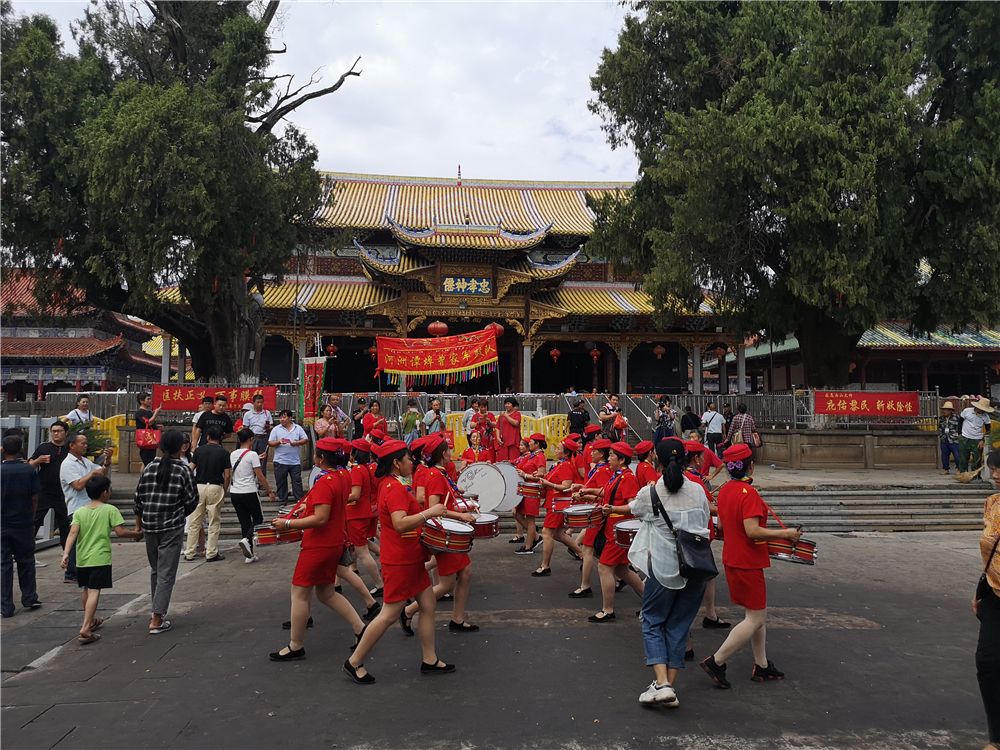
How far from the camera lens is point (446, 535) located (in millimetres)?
4539

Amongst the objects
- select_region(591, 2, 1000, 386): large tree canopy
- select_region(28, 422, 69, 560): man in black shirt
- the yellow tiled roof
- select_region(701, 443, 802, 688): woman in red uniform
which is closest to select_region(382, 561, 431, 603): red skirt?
select_region(701, 443, 802, 688): woman in red uniform

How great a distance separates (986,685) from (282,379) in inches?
935

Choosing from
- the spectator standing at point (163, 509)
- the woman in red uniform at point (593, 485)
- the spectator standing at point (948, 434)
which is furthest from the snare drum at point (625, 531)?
the spectator standing at point (948, 434)

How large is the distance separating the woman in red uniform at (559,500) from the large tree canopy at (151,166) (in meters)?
10.3

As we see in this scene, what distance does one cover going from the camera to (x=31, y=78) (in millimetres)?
13656

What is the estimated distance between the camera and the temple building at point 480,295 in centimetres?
2200

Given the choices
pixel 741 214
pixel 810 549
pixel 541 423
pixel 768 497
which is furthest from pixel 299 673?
pixel 741 214

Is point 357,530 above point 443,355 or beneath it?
beneath

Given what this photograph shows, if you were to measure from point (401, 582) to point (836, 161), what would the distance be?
522 inches

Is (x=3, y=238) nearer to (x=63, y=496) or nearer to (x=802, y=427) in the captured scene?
(x=63, y=496)

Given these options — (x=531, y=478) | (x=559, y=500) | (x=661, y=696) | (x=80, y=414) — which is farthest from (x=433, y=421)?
(x=661, y=696)

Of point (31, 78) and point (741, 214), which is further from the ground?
point (31, 78)

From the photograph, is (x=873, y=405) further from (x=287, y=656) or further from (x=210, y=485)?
(x=287, y=656)

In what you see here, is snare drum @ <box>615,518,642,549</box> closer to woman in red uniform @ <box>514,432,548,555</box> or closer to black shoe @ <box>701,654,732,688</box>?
black shoe @ <box>701,654,732,688</box>
